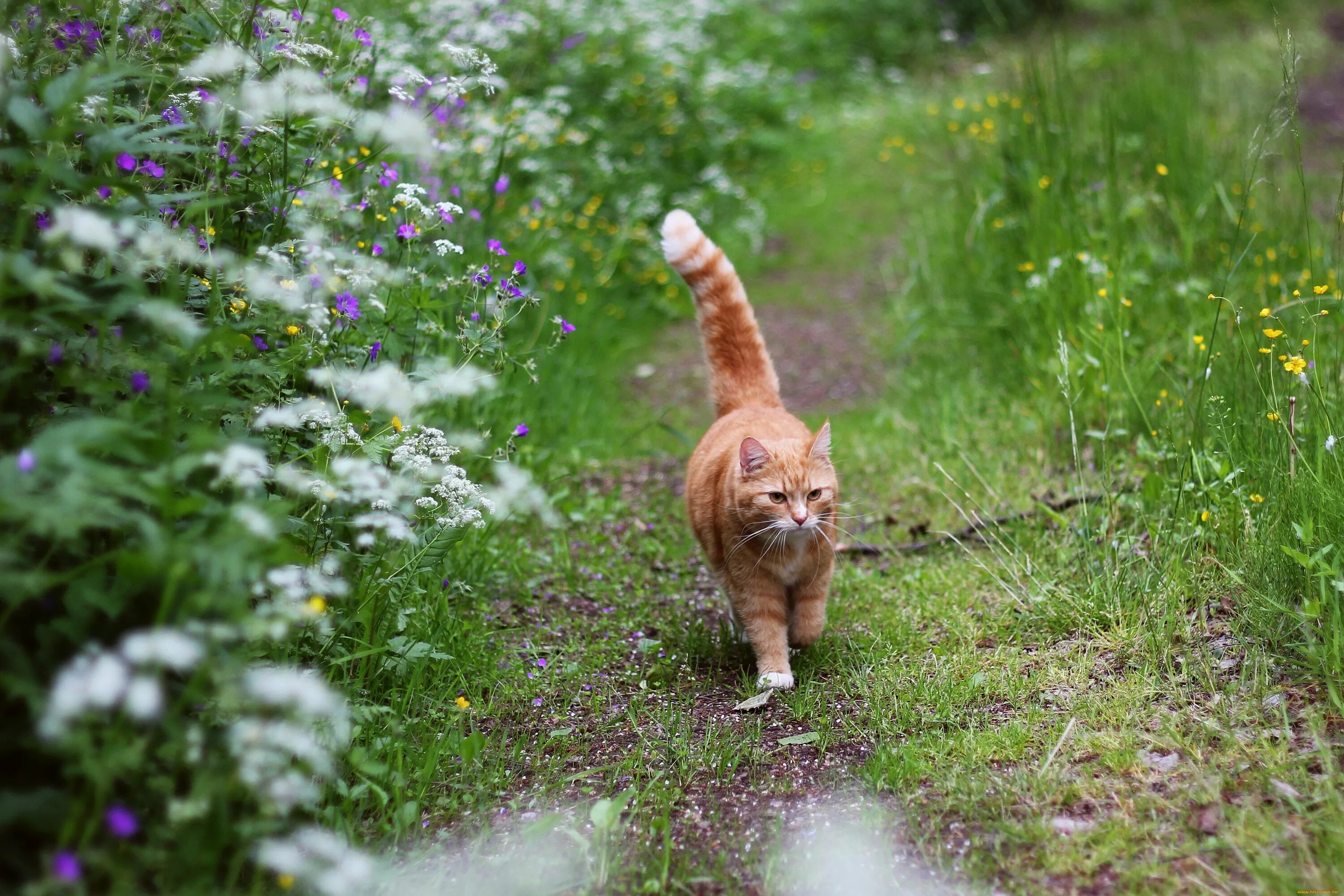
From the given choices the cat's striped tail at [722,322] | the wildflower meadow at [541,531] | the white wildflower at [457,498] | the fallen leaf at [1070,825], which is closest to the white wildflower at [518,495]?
the wildflower meadow at [541,531]


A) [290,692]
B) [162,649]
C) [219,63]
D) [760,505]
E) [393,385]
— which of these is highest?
[219,63]

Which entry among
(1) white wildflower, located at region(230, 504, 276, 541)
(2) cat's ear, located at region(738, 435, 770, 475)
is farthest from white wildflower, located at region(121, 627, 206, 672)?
(2) cat's ear, located at region(738, 435, 770, 475)

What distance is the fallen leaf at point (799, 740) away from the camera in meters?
2.42

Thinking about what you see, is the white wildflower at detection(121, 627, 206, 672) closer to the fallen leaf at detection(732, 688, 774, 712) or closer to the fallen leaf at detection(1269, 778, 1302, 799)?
the fallen leaf at detection(732, 688, 774, 712)

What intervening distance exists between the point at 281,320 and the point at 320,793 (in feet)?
3.15

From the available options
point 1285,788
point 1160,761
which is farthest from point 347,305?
point 1285,788

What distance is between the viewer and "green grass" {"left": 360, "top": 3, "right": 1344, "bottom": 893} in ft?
6.65

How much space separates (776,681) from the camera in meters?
2.70

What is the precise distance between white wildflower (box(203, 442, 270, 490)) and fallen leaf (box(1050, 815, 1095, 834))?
5.46 ft

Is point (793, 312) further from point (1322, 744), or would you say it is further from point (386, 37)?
point (1322, 744)

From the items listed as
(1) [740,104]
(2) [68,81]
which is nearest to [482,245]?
(2) [68,81]

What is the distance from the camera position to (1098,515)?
9.93ft

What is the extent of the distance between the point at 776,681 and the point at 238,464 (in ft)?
5.12

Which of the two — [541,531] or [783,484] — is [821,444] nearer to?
[783,484]
